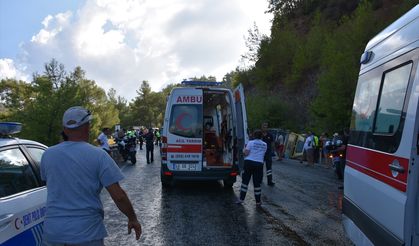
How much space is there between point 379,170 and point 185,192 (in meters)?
7.62

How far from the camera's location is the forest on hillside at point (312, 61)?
25.2m

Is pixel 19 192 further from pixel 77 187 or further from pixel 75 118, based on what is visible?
pixel 75 118

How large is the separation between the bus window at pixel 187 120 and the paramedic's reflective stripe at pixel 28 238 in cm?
732

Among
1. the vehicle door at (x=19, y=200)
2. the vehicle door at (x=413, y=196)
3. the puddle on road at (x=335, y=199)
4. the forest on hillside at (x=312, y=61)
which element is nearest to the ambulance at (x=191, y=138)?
the puddle on road at (x=335, y=199)

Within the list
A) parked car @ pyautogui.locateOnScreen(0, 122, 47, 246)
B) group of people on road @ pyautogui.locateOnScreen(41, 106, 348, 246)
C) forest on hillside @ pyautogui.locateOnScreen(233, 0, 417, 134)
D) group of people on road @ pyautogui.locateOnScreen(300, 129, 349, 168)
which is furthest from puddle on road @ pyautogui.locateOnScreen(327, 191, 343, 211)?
forest on hillside @ pyautogui.locateOnScreen(233, 0, 417, 134)

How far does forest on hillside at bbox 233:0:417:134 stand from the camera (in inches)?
990

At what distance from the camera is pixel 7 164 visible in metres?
3.68

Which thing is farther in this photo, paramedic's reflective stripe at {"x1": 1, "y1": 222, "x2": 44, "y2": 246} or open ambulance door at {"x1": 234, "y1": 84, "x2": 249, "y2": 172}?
open ambulance door at {"x1": 234, "y1": 84, "x2": 249, "y2": 172}

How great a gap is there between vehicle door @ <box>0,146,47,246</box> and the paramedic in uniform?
0.31m

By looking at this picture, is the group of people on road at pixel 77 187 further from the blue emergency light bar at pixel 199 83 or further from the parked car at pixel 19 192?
the blue emergency light bar at pixel 199 83

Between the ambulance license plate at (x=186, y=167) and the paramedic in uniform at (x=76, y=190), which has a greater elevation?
the paramedic in uniform at (x=76, y=190)

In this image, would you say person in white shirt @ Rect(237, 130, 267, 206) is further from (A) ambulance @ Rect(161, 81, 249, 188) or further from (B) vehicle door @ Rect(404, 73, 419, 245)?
(B) vehicle door @ Rect(404, 73, 419, 245)

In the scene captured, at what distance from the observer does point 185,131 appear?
36.4 ft

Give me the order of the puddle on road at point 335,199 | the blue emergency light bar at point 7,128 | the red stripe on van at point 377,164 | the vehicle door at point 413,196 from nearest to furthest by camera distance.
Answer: the vehicle door at point 413,196, the red stripe on van at point 377,164, the blue emergency light bar at point 7,128, the puddle on road at point 335,199
